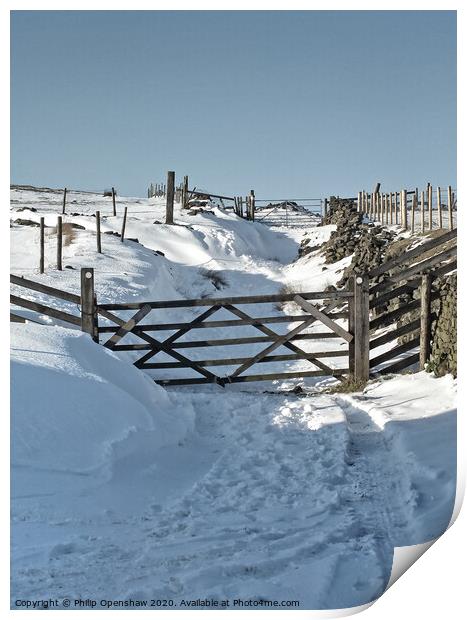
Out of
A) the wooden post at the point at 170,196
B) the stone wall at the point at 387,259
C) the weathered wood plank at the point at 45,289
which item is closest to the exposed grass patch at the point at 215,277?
the stone wall at the point at 387,259

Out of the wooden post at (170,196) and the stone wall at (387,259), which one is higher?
the wooden post at (170,196)

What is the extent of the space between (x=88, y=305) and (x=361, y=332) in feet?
10.8

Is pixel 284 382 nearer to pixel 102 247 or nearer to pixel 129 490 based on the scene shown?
pixel 129 490

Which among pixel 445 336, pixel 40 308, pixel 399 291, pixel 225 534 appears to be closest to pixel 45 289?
pixel 40 308

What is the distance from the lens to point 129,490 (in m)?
4.87

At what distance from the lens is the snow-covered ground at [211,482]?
364cm

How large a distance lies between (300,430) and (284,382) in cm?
287

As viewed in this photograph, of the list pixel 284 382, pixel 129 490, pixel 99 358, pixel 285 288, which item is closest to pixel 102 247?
pixel 285 288

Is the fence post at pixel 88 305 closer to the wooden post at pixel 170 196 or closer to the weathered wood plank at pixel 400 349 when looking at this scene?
the weathered wood plank at pixel 400 349

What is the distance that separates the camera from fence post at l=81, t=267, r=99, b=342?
893cm

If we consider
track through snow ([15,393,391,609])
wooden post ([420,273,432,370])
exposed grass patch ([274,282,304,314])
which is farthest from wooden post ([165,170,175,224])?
track through snow ([15,393,391,609])

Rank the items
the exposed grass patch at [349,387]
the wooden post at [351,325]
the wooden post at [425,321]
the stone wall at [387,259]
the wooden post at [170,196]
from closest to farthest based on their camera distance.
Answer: the stone wall at [387,259] → the wooden post at [425,321] → the exposed grass patch at [349,387] → the wooden post at [351,325] → the wooden post at [170,196]

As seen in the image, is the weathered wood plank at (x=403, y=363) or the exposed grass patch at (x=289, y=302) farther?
the exposed grass patch at (x=289, y=302)

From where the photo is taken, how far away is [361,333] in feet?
29.0
